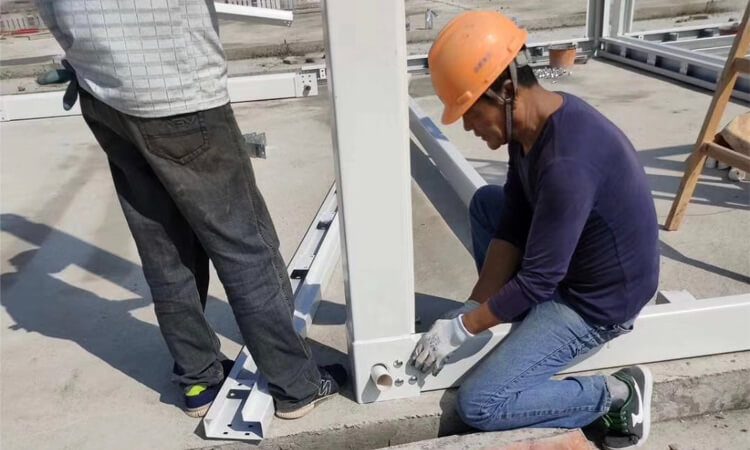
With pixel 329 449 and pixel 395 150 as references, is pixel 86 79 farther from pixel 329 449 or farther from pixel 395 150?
pixel 329 449

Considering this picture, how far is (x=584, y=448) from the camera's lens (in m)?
1.91

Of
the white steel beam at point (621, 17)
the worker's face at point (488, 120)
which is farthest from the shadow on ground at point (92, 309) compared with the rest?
the white steel beam at point (621, 17)

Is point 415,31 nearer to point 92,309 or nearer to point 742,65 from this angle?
point 742,65

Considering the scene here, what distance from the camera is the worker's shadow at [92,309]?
8.24 ft

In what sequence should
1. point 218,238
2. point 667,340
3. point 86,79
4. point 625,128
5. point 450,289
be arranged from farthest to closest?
1. point 625,128
2. point 450,289
3. point 667,340
4. point 218,238
5. point 86,79

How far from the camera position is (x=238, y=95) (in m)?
6.82

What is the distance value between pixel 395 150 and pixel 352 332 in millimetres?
641

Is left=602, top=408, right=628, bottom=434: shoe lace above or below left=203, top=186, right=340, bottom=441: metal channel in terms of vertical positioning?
below

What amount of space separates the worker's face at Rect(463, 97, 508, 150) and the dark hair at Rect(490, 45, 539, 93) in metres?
0.05

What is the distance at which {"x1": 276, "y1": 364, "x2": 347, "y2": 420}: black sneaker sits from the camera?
2.04m

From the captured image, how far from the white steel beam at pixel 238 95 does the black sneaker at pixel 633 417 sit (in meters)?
5.40

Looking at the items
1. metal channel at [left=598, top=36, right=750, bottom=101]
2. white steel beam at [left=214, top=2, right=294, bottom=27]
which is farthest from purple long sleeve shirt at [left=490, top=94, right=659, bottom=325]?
metal channel at [left=598, top=36, right=750, bottom=101]

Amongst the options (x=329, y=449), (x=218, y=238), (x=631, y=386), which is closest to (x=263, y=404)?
(x=329, y=449)

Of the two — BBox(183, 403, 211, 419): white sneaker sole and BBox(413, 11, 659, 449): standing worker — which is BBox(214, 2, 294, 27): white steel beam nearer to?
BBox(413, 11, 659, 449): standing worker
